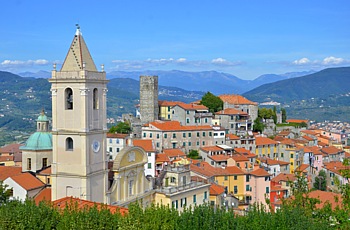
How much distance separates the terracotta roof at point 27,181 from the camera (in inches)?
1430

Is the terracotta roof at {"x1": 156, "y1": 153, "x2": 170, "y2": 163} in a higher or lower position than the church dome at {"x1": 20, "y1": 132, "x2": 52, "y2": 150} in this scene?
lower

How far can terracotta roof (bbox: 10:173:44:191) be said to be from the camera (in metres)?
36.3

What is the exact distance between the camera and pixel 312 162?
74.8 m

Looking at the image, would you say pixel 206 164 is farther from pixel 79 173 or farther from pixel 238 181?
pixel 79 173

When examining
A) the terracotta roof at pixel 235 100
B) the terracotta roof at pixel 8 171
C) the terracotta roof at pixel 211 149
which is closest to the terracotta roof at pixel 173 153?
the terracotta roof at pixel 211 149

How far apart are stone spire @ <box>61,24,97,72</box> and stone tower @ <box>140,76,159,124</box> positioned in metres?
44.6

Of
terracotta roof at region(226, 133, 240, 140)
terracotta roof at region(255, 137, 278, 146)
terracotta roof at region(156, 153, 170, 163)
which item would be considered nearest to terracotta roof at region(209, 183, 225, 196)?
terracotta roof at region(156, 153, 170, 163)

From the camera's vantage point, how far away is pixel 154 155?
5744 cm

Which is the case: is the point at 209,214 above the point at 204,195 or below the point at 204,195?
above

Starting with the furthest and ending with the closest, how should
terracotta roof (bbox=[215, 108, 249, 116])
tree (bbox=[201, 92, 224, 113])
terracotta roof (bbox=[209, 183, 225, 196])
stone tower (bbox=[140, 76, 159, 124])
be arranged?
1. tree (bbox=[201, 92, 224, 113])
2. stone tower (bbox=[140, 76, 159, 124])
3. terracotta roof (bbox=[215, 108, 249, 116])
4. terracotta roof (bbox=[209, 183, 225, 196])

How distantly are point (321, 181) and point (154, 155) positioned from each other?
2642cm

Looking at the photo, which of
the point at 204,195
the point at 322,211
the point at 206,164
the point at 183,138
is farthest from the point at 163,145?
the point at 322,211

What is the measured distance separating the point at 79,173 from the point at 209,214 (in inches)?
515

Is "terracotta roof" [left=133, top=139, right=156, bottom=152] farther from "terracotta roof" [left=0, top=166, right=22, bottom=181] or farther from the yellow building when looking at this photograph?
"terracotta roof" [left=0, top=166, right=22, bottom=181]
